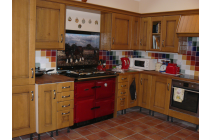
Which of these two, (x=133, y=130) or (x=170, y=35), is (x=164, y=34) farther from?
(x=133, y=130)

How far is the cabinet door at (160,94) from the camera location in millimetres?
3797

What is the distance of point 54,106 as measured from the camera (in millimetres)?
2984

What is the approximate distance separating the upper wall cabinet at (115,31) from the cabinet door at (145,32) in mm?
350

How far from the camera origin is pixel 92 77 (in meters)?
3.41

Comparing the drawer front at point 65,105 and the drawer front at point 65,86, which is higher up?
the drawer front at point 65,86

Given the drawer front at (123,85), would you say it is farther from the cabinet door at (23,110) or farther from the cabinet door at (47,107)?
the cabinet door at (23,110)

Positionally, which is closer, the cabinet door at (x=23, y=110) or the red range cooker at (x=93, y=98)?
the cabinet door at (x=23, y=110)

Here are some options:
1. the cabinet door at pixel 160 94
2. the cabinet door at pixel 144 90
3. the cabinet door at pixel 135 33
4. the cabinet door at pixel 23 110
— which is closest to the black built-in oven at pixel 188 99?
the cabinet door at pixel 160 94

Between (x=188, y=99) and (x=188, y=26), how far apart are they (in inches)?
54.3

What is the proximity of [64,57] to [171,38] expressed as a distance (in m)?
2.20

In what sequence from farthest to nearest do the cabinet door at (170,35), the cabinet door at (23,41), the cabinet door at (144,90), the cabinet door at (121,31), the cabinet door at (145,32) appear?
the cabinet door at (145,32)
the cabinet door at (144,90)
the cabinet door at (121,31)
the cabinet door at (170,35)
the cabinet door at (23,41)

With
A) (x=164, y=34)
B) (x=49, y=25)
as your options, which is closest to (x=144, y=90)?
(x=164, y=34)
